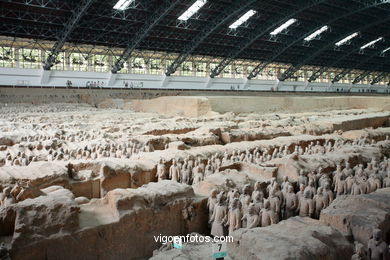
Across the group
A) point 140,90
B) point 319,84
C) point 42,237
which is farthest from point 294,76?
point 42,237

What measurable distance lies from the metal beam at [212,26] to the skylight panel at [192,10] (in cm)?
197

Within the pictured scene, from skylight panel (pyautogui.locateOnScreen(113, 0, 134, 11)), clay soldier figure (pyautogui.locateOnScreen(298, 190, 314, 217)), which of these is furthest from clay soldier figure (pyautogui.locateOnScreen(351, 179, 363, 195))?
skylight panel (pyautogui.locateOnScreen(113, 0, 134, 11))

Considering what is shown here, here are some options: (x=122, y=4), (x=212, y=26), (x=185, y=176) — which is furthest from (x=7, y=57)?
(x=185, y=176)

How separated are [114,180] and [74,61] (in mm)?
22745

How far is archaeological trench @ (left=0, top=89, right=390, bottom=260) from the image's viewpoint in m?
3.41

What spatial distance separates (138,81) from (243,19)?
10690 millimetres

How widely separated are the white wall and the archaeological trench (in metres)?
14.9

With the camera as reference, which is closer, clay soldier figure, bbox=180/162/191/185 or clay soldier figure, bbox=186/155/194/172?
clay soldier figure, bbox=180/162/191/185

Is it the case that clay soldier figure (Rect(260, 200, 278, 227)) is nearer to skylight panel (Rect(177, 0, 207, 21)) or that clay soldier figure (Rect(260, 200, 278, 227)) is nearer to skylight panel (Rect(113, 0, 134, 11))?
skylight panel (Rect(113, 0, 134, 11))

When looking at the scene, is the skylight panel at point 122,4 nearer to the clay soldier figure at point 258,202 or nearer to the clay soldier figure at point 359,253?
the clay soldier figure at point 258,202

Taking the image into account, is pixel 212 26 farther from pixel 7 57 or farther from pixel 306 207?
pixel 306 207

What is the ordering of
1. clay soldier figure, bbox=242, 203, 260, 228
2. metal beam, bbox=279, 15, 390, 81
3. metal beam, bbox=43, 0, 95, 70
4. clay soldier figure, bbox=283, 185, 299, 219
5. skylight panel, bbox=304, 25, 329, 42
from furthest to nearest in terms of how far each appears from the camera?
skylight panel, bbox=304, 25, 329, 42 → metal beam, bbox=279, 15, 390, 81 → metal beam, bbox=43, 0, 95, 70 → clay soldier figure, bbox=283, 185, 299, 219 → clay soldier figure, bbox=242, 203, 260, 228

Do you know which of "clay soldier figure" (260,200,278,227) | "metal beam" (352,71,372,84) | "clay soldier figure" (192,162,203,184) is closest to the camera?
"clay soldier figure" (260,200,278,227)

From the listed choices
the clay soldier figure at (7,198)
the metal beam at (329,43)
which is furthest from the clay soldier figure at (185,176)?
the metal beam at (329,43)
